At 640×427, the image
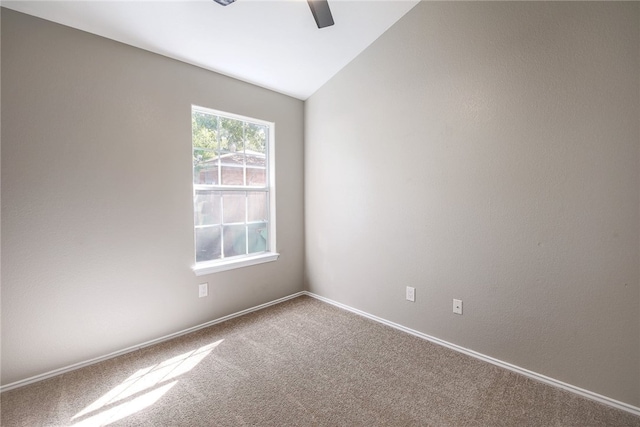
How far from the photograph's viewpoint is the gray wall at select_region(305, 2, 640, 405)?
164 centimetres

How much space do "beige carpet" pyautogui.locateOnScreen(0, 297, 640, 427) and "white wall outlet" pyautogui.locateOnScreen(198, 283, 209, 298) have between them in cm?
38

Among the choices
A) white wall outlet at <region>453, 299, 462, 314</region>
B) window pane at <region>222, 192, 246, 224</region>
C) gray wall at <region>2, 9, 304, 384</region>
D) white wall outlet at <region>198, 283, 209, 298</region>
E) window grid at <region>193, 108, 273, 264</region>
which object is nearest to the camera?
gray wall at <region>2, 9, 304, 384</region>

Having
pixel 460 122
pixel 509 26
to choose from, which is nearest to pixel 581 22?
pixel 509 26

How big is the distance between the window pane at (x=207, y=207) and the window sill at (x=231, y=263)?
1.28 ft

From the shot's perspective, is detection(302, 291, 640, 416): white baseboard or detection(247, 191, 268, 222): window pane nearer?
detection(302, 291, 640, 416): white baseboard

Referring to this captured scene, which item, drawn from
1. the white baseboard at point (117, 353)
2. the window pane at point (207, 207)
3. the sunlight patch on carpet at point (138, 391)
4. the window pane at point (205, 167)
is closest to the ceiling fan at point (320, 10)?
the window pane at point (205, 167)

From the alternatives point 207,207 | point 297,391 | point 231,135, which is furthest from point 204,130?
point 297,391

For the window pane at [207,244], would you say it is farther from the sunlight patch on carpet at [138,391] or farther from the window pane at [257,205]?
the sunlight patch on carpet at [138,391]

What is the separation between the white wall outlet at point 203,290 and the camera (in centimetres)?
264

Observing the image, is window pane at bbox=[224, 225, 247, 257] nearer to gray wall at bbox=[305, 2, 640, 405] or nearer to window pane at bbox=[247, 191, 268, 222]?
window pane at bbox=[247, 191, 268, 222]

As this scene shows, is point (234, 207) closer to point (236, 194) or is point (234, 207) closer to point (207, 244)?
point (236, 194)

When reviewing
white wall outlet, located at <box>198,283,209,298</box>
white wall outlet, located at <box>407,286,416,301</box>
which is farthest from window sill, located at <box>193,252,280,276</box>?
white wall outlet, located at <box>407,286,416,301</box>

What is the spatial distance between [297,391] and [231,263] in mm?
1385

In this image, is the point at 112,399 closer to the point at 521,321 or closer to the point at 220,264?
the point at 220,264
